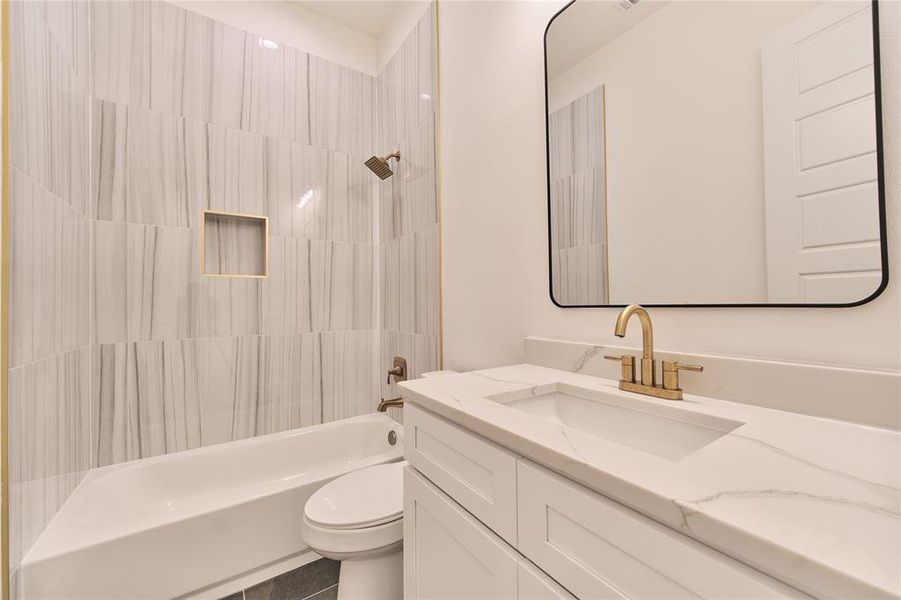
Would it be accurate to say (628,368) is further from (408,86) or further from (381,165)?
(408,86)

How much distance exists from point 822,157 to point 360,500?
5.02 ft

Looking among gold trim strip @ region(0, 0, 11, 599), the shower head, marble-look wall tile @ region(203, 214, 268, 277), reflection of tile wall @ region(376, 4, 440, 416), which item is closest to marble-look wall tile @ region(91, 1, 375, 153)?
reflection of tile wall @ region(376, 4, 440, 416)

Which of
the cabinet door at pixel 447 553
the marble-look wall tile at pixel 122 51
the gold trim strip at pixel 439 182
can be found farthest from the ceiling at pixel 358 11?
the cabinet door at pixel 447 553

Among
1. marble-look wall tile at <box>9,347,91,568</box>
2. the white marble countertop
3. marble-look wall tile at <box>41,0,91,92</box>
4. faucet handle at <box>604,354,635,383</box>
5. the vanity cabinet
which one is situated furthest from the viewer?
marble-look wall tile at <box>41,0,91,92</box>

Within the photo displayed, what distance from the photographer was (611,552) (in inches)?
18.5

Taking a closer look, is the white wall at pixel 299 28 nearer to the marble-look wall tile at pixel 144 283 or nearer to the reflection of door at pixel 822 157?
the marble-look wall tile at pixel 144 283

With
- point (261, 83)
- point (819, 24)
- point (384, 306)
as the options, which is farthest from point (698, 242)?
point (261, 83)

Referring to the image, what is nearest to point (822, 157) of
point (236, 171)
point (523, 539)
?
point (523, 539)

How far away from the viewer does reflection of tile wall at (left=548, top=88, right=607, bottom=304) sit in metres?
1.06

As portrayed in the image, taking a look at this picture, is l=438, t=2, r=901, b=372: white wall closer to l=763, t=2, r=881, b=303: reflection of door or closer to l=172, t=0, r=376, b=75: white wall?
l=763, t=2, r=881, b=303: reflection of door

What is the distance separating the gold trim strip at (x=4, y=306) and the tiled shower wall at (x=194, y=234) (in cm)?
10

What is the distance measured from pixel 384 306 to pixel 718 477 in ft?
6.57

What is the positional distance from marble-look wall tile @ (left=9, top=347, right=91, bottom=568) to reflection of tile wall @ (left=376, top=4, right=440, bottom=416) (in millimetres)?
1318

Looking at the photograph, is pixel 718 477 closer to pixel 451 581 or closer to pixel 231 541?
pixel 451 581
